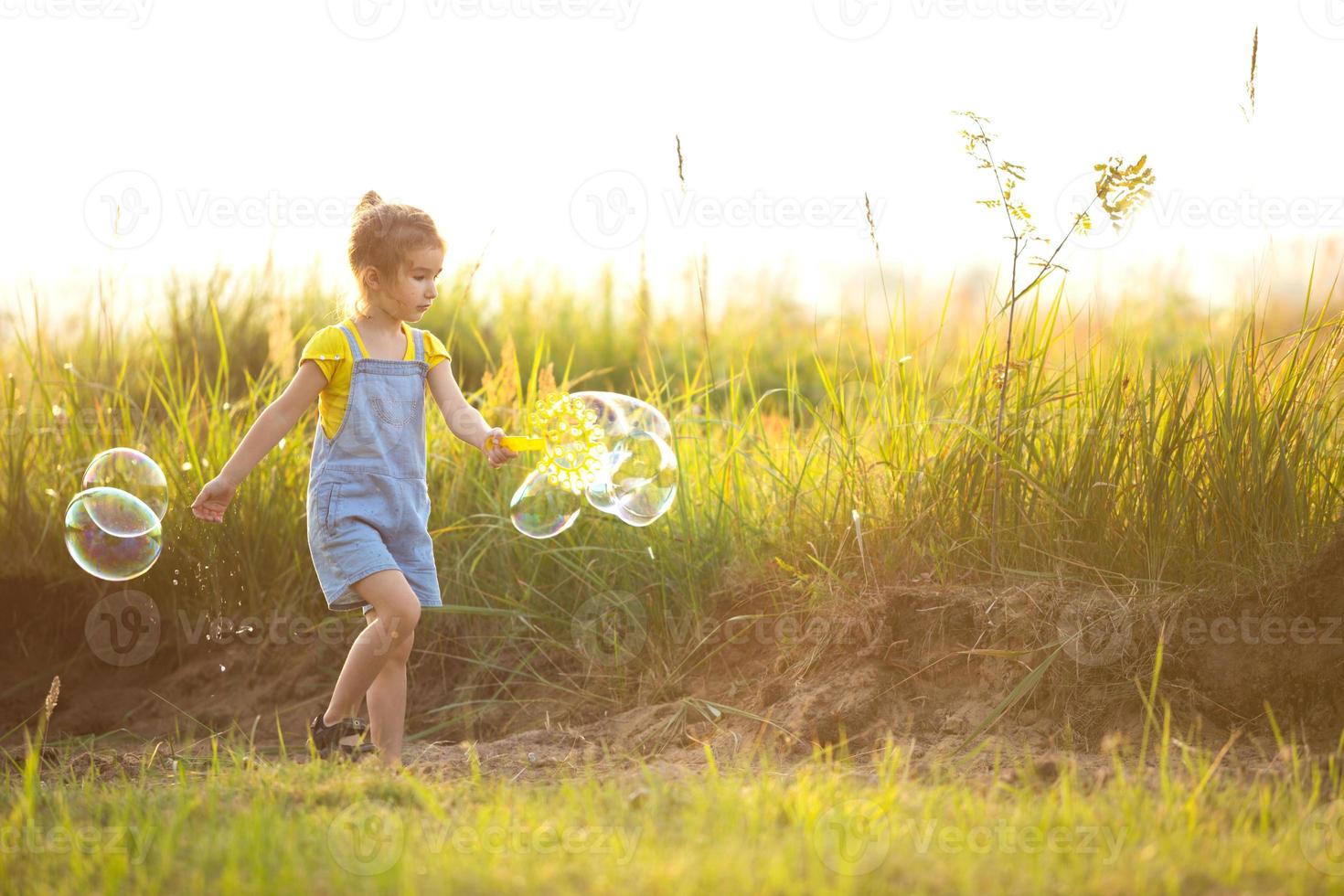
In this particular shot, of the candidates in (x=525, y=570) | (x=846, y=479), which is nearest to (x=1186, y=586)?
(x=846, y=479)

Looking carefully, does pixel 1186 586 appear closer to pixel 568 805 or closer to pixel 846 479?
pixel 846 479

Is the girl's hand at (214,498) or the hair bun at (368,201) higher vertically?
the hair bun at (368,201)

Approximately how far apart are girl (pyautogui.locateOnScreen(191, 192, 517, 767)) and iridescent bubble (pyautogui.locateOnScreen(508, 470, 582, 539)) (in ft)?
0.93

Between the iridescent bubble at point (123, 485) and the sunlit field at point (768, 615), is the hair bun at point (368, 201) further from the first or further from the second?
the sunlit field at point (768, 615)

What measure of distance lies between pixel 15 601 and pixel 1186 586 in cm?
482

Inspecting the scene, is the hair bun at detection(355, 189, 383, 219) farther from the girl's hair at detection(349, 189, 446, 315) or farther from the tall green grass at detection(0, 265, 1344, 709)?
the tall green grass at detection(0, 265, 1344, 709)

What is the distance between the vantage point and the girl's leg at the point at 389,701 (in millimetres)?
3875

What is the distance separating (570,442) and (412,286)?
0.71 metres

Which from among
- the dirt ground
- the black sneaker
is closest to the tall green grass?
the dirt ground

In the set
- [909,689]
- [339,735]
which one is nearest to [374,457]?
[339,735]

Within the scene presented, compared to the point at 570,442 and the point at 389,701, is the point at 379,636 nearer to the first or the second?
the point at 389,701

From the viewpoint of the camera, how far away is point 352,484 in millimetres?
3896

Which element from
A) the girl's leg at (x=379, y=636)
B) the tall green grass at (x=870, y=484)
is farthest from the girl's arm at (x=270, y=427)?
the tall green grass at (x=870, y=484)

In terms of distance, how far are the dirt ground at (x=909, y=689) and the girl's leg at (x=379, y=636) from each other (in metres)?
0.31
